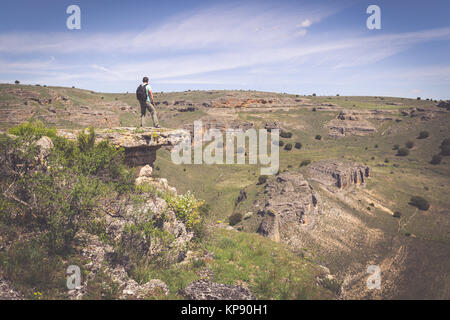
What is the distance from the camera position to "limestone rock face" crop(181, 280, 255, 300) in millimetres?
6976

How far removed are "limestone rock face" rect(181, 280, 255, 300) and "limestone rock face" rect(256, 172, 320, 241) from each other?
16895 mm

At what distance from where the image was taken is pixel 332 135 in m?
86.3

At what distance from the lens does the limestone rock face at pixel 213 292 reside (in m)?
6.98

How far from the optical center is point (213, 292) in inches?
284

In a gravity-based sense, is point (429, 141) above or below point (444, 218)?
above

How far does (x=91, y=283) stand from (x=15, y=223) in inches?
114

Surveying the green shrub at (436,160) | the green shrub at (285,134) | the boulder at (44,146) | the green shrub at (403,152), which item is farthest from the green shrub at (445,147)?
the boulder at (44,146)

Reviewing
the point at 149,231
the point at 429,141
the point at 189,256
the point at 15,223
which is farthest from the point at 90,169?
the point at 429,141

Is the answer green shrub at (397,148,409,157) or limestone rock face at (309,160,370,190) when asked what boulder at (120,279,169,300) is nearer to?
limestone rock face at (309,160,370,190)

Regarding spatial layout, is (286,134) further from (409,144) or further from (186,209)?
(186,209)

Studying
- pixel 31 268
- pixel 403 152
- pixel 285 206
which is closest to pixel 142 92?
pixel 31 268

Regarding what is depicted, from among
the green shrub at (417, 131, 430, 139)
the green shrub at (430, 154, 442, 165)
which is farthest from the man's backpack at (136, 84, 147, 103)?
the green shrub at (417, 131, 430, 139)

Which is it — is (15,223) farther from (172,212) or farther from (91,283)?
(172,212)
